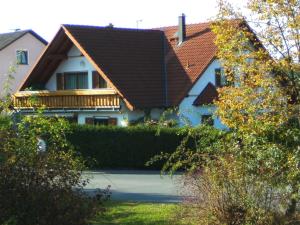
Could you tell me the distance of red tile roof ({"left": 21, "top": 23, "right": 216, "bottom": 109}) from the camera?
109 ft

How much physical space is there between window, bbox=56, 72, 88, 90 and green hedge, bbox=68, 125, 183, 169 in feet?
25.5

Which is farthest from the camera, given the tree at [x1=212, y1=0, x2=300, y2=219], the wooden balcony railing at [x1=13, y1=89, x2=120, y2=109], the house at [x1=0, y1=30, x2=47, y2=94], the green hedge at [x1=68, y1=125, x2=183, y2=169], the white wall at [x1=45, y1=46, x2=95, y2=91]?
the house at [x1=0, y1=30, x2=47, y2=94]

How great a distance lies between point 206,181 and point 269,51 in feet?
7.77

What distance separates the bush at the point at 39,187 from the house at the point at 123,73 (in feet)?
74.8

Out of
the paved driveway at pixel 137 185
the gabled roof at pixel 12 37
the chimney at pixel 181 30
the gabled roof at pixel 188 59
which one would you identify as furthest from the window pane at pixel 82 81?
the gabled roof at pixel 12 37

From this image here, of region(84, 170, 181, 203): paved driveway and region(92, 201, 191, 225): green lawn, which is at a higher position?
region(84, 170, 181, 203): paved driveway

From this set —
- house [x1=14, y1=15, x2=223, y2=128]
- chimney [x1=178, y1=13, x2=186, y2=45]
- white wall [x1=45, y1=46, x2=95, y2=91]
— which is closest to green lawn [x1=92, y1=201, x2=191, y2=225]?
house [x1=14, y1=15, x2=223, y2=128]

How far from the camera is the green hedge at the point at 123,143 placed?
26266mm

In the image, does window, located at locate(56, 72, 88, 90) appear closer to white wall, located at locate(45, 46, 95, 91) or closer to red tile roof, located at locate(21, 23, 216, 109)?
white wall, located at locate(45, 46, 95, 91)

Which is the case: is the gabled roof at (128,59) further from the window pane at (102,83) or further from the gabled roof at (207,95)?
the gabled roof at (207,95)

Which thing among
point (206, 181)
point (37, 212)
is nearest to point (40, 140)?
point (37, 212)

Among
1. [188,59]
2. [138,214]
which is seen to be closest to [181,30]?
[188,59]

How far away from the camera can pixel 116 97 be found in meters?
32.6

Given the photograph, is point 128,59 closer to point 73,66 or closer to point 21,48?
point 73,66
